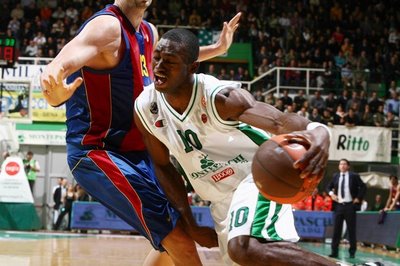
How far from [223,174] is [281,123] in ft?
2.19

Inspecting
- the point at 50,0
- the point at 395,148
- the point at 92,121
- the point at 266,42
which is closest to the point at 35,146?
the point at 50,0

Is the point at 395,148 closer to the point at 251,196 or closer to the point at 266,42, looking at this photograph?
the point at 266,42

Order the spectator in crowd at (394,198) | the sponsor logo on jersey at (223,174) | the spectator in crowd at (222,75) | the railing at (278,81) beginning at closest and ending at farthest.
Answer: the sponsor logo on jersey at (223,174) → the spectator in crowd at (394,198) → the railing at (278,81) → the spectator in crowd at (222,75)

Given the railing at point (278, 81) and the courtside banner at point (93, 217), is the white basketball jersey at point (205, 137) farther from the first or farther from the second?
the railing at point (278, 81)

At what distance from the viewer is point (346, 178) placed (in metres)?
12.4

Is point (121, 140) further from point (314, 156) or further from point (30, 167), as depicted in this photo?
point (30, 167)

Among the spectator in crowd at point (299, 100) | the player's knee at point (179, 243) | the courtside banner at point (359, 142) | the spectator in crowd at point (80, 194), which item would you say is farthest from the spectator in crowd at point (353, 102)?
the player's knee at point (179, 243)

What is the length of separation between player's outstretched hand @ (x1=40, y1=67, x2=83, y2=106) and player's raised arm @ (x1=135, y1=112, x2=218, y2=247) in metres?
0.70

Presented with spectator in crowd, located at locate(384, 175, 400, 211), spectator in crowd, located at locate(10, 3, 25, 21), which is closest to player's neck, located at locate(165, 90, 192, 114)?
spectator in crowd, located at locate(384, 175, 400, 211)

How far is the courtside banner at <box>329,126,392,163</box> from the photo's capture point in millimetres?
18047

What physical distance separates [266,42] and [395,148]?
614 centimetres

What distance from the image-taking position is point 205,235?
14.6ft

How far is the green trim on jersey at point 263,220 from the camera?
3826 millimetres

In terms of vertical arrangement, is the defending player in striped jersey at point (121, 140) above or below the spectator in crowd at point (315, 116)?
above
